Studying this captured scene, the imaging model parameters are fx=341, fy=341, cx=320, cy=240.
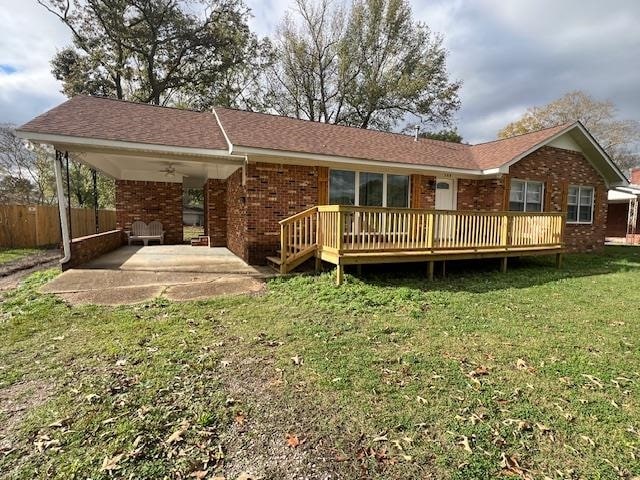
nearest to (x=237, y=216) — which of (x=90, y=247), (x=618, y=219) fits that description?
(x=90, y=247)

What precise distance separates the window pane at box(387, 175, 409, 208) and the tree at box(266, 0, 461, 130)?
14.5 m

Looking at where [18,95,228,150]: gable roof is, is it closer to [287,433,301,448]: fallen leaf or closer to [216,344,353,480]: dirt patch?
[216,344,353,480]: dirt patch

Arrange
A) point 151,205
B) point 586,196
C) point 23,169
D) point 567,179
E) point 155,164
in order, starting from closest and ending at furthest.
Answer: point 155,164 → point 567,179 → point 586,196 → point 151,205 → point 23,169

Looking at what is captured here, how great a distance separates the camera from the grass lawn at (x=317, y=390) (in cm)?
221

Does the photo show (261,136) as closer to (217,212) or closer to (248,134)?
(248,134)

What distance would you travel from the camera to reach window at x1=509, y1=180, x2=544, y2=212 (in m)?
11.7

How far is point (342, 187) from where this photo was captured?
9594 millimetres

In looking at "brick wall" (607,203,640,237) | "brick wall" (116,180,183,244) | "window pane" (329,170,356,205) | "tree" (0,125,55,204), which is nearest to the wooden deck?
"window pane" (329,170,356,205)

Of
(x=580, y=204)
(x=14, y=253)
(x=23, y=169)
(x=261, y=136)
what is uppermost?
(x=23, y=169)

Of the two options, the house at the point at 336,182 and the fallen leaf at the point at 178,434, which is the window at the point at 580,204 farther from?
the fallen leaf at the point at 178,434

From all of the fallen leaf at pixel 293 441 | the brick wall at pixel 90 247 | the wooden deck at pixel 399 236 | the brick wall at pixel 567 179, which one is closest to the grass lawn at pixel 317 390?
the fallen leaf at pixel 293 441

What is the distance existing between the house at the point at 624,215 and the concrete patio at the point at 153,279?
21.1 metres

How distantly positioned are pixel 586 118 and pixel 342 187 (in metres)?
33.5

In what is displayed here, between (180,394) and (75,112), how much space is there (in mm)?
8298
